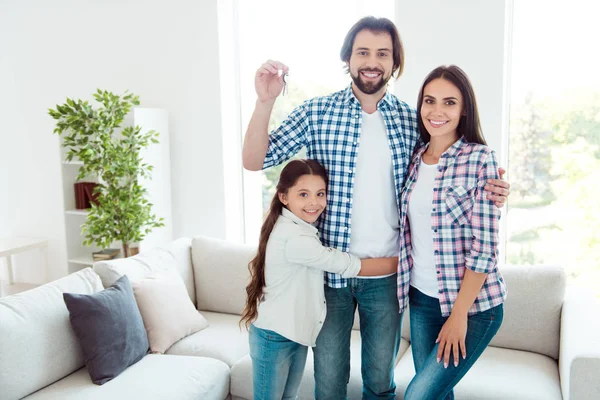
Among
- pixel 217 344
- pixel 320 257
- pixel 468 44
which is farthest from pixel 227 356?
pixel 468 44

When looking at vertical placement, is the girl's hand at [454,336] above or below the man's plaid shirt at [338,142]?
below

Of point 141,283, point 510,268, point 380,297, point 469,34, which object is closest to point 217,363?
point 141,283

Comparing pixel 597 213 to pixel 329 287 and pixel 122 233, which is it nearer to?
pixel 329 287

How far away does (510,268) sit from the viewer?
2564 millimetres

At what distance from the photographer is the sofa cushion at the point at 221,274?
301cm

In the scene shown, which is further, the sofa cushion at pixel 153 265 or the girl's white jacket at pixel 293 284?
the sofa cushion at pixel 153 265

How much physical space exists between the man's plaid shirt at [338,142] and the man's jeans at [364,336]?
71 millimetres

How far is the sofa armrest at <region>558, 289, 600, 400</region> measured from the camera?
1.87 meters

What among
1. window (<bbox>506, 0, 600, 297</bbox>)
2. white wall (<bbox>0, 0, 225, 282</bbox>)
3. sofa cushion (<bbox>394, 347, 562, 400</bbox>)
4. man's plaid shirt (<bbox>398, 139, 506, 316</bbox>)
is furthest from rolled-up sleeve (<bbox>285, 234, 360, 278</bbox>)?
white wall (<bbox>0, 0, 225, 282</bbox>)

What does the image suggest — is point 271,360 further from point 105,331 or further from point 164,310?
point 164,310

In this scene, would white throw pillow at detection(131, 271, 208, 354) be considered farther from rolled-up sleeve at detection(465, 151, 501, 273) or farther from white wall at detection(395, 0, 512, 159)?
white wall at detection(395, 0, 512, 159)

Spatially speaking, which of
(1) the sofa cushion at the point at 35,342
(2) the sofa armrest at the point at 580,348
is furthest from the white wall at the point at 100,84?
(2) the sofa armrest at the point at 580,348

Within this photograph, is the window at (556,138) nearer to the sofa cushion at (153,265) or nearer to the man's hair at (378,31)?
the man's hair at (378,31)

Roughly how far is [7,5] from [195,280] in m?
3.22
